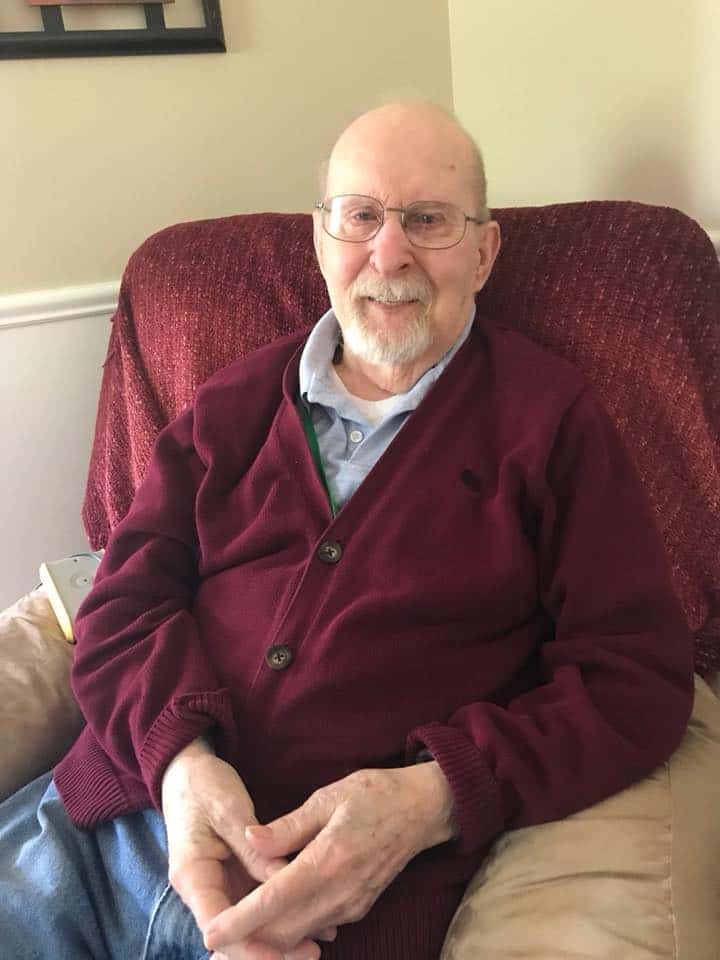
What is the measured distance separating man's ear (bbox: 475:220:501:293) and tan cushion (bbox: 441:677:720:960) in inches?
26.8

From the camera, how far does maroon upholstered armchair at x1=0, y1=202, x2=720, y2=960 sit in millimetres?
812

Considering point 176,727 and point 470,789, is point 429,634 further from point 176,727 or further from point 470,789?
point 176,727

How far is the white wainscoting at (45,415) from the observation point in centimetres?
164

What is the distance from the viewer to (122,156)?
1.65 meters

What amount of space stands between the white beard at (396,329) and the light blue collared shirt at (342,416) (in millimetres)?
47

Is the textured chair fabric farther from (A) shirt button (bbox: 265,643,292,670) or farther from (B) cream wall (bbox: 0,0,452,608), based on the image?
(A) shirt button (bbox: 265,643,292,670)

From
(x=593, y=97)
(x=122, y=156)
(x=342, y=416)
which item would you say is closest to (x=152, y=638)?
(x=342, y=416)

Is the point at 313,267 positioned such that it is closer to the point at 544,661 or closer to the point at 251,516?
the point at 251,516

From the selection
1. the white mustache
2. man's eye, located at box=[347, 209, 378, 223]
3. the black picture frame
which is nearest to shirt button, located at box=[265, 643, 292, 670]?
the white mustache

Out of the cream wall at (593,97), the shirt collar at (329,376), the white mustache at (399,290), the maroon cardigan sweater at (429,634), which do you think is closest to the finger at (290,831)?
the maroon cardigan sweater at (429,634)

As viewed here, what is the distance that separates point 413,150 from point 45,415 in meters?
0.94

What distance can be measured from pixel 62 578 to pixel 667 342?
94 centimetres

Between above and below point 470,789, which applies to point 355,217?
above

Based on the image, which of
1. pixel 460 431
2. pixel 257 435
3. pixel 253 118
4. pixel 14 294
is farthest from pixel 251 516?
pixel 253 118
